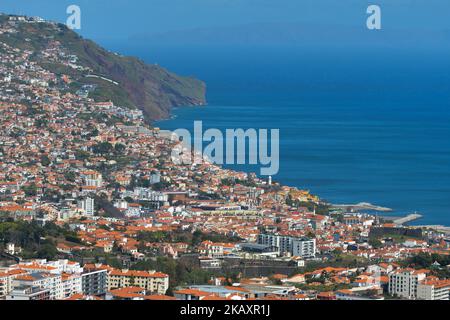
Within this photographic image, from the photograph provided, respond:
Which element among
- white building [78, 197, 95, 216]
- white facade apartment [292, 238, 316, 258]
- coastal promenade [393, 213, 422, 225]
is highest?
white building [78, 197, 95, 216]

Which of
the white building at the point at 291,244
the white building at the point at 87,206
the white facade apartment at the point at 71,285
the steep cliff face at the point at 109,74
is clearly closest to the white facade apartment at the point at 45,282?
the white facade apartment at the point at 71,285

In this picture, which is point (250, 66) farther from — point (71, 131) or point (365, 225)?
point (365, 225)

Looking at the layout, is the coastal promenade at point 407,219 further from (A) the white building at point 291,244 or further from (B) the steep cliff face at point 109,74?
(B) the steep cliff face at point 109,74

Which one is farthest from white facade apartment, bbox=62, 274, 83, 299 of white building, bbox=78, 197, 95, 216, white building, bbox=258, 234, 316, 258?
white building, bbox=78, 197, 95, 216

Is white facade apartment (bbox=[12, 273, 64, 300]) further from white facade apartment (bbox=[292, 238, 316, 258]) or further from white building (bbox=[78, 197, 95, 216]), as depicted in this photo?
white building (bbox=[78, 197, 95, 216])

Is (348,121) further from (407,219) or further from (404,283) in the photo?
(404,283)

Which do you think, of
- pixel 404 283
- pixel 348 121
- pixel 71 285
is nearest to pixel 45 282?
pixel 71 285

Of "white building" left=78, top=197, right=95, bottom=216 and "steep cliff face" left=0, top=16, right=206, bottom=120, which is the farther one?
"steep cliff face" left=0, top=16, right=206, bottom=120
